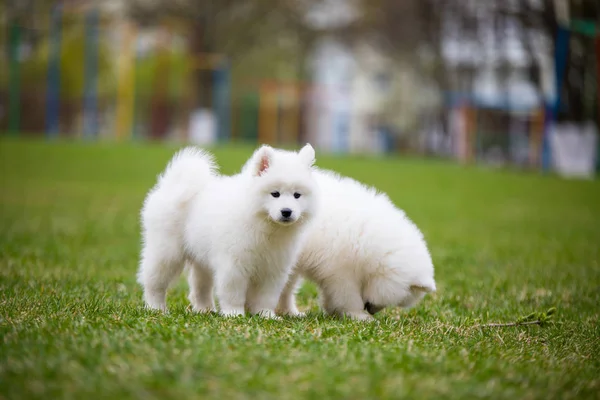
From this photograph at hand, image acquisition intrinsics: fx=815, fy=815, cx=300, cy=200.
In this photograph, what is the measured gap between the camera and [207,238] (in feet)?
16.7

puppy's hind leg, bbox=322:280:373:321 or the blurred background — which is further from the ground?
the blurred background

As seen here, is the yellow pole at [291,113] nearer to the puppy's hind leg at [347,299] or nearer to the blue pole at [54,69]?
the blue pole at [54,69]

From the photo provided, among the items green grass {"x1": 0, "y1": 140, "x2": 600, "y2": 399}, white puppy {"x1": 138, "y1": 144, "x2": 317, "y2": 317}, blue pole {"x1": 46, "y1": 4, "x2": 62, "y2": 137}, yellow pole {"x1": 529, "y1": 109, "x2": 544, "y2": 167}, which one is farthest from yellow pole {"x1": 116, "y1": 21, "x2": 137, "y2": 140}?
white puppy {"x1": 138, "y1": 144, "x2": 317, "y2": 317}

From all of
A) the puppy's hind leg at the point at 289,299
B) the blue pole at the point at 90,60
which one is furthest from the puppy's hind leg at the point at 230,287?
the blue pole at the point at 90,60

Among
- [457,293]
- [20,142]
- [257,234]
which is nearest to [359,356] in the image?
[257,234]

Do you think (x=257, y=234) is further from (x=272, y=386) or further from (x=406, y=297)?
(x=272, y=386)

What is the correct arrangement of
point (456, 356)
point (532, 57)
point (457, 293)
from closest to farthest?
point (456, 356) < point (457, 293) < point (532, 57)

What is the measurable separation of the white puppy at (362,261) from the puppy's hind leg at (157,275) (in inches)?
32.5

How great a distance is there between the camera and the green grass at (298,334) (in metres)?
3.28

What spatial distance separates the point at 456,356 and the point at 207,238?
70.3 inches

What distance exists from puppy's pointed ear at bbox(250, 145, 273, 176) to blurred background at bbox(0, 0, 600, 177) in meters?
22.1

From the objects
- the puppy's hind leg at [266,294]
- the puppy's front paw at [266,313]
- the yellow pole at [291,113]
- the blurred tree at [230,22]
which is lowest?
the puppy's front paw at [266,313]

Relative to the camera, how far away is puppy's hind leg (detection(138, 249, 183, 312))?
5355 mm

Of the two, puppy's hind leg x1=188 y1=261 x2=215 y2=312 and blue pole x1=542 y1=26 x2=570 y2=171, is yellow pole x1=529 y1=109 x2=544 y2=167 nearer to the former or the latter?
blue pole x1=542 y1=26 x2=570 y2=171
